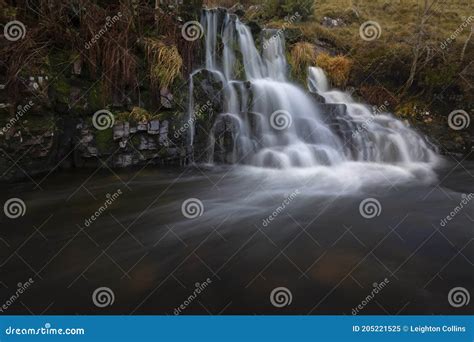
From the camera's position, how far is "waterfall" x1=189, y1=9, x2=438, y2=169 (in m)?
8.82

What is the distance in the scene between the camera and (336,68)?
12570 millimetres

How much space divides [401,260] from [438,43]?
11303mm

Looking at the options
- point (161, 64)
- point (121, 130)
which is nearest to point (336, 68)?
point (161, 64)

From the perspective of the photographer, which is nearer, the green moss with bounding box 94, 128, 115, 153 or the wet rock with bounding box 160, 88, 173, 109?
the green moss with bounding box 94, 128, 115, 153

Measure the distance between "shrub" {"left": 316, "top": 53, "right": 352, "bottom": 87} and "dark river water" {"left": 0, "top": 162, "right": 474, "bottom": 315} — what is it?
5.60 m

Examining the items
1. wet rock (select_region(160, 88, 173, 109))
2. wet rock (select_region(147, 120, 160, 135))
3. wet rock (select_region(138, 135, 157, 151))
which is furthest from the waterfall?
wet rock (select_region(138, 135, 157, 151))

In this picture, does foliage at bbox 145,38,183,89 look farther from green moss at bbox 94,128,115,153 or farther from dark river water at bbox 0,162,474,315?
dark river water at bbox 0,162,474,315

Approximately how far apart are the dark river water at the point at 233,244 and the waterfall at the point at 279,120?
116cm

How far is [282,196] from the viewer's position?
686 cm

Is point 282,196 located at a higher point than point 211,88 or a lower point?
lower

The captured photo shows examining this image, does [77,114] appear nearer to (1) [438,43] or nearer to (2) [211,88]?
(2) [211,88]

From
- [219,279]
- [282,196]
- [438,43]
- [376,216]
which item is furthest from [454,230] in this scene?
[438,43]

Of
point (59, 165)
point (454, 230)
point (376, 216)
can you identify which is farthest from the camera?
point (59, 165)

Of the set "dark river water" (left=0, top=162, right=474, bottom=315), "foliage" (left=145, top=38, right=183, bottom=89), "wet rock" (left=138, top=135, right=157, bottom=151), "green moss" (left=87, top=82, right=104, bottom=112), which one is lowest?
"dark river water" (left=0, top=162, right=474, bottom=315)
